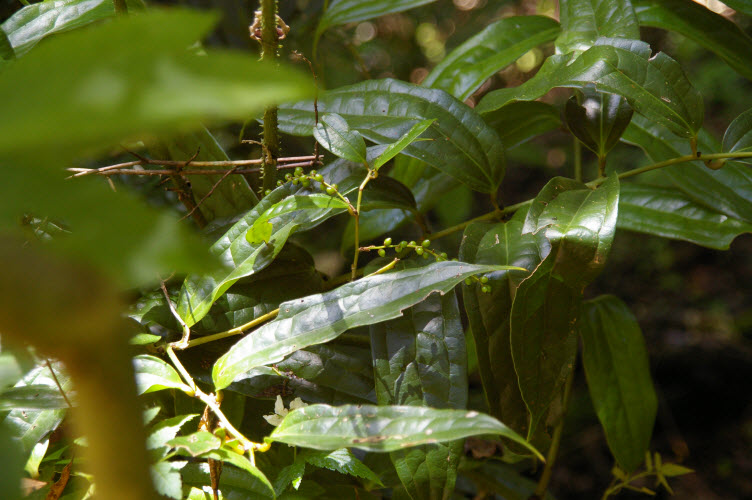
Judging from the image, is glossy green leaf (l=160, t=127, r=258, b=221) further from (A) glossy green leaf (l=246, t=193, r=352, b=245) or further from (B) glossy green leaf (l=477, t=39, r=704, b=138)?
(B) glossy green leaf (l=477, t=39, r=704, b=138)

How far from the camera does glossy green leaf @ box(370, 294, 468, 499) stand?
41cm

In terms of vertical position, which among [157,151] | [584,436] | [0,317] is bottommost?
[584,436]

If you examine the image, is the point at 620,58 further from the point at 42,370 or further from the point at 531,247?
the point at 42,370

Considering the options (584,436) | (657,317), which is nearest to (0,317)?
(584,436)

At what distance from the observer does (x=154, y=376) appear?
1.45 ft

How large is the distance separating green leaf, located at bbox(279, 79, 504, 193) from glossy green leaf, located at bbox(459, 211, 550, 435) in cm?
14

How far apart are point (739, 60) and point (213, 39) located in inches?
36.6

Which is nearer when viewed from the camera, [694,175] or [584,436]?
[694,175]

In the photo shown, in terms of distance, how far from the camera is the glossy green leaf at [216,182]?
64 centimetres

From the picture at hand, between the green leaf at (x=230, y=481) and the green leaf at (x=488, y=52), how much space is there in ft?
1.70

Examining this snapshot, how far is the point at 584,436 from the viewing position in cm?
142

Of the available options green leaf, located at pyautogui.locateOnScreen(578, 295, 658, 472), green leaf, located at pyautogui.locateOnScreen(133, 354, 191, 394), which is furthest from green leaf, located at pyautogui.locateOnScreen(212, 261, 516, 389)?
green leaf, located at pyautogui.locateOnScreen(578, 295, 658, 472)

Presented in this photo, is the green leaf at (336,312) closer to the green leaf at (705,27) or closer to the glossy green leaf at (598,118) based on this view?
the glossy green leaf at (598,118)


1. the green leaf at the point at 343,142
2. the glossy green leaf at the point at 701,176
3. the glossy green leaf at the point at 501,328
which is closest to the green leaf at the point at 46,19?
the green leaf at the point at 343,142
